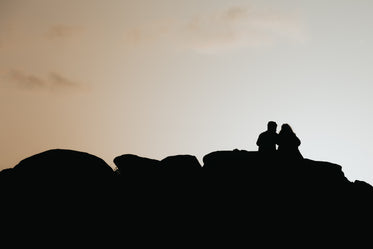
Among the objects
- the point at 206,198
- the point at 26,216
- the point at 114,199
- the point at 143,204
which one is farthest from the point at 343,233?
the point at 26,216

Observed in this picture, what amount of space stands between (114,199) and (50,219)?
381 centimetres

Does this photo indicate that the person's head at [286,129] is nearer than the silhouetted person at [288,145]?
No

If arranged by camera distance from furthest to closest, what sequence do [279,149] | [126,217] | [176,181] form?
[279,149] → [176,181] → [126,217]

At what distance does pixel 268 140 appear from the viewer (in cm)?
2898

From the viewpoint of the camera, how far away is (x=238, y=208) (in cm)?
2689

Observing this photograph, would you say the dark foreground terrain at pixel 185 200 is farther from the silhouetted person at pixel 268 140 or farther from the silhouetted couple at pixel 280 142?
the silhouetted person at pixel 268 140

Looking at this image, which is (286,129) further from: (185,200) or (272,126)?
(185,200)

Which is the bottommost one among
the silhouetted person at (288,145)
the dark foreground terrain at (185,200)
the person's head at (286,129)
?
the dark foreground terrain at (185,200)

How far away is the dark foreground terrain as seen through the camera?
23.8 metres

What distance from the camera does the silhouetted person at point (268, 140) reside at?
95.0 ft

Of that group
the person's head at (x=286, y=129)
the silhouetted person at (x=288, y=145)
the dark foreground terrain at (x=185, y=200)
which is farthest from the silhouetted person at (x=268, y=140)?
the person's head at (x=286, y=129)

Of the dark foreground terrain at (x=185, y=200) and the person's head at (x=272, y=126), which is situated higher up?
the person's head at (x=272, y=126)

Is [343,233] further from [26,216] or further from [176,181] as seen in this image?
[26,216]

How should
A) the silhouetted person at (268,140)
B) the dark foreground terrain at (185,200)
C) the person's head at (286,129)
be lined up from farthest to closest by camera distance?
1. the person's head at (286,129)
2. the silhouetted person at (268,140)
3. the dark foreground terrain at (185,200)
